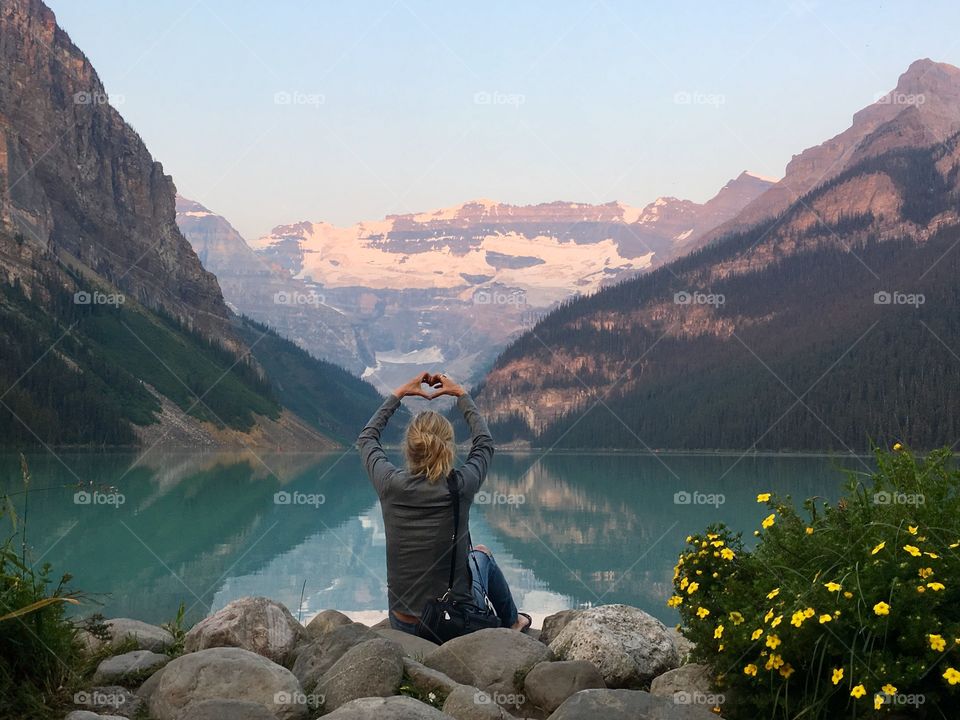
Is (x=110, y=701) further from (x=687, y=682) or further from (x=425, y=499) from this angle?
(x=687, y=682)

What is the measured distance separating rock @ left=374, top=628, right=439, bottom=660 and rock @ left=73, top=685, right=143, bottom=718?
231 centimetres

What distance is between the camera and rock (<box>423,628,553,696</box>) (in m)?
8.93

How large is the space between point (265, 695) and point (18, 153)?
650 feet

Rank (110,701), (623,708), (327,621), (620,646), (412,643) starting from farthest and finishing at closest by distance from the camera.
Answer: (327,621), (412,643), (620,646), (110,701), (623,708)

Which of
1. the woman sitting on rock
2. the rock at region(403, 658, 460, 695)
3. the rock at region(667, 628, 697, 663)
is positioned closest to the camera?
the rock at region(403, 658, 460, 695)

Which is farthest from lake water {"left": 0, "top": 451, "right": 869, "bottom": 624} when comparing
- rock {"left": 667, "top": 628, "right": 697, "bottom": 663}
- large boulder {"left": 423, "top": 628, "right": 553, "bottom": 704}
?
large boulder {"left": 423, "top": 628, "right": 553, "bottom": 704}

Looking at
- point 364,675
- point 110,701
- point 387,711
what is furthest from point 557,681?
point 110,701

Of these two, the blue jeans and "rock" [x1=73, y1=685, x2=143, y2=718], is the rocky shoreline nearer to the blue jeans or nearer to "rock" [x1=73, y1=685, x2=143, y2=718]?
"rock" [x1=73, y1=685, x2=143, y2=718]

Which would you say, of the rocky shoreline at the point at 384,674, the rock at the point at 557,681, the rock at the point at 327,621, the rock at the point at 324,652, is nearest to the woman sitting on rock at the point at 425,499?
the rocky shoreline at the point at 384,674

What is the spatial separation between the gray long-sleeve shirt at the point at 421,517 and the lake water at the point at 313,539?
2625 millimetres

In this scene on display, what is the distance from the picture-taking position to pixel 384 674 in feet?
25.4

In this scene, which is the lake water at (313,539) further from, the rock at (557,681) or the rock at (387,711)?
the rock at (557,681)

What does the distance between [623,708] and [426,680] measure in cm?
161

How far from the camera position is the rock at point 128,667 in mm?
Result: 8867
